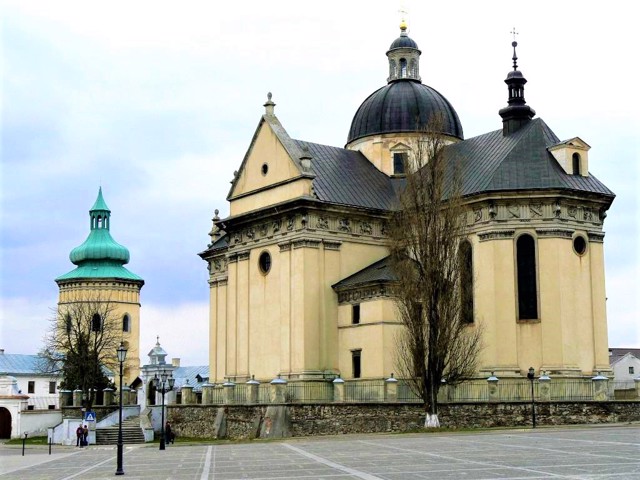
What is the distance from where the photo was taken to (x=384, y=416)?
46719 millimetres

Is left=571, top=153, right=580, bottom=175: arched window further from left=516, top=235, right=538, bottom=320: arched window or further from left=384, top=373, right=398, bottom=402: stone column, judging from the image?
left=384, top=373, right=398, bottom=402: stone column

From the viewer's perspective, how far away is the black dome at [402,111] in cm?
6194

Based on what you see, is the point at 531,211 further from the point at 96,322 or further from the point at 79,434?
the point at 96,322

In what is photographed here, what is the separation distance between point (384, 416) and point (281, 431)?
480 cm

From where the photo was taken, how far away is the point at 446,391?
48.9m

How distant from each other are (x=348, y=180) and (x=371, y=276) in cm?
704

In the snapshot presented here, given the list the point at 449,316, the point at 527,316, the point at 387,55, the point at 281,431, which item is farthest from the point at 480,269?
the point at 387,55

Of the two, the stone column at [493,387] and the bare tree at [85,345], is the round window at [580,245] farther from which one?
the bare tree at [85,345]

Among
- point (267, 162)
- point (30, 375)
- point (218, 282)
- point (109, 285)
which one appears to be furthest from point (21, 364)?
point (267, 162)

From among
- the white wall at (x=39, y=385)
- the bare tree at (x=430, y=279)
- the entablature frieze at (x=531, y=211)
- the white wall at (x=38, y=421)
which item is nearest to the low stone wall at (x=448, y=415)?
the bare tree at (x=430, y=279)

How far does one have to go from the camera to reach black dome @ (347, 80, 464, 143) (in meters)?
61.9

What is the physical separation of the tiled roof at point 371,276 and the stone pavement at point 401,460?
12169 millimetres

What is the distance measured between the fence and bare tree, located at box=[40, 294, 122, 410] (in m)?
22.6

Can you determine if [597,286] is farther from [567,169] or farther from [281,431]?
[281,431]
